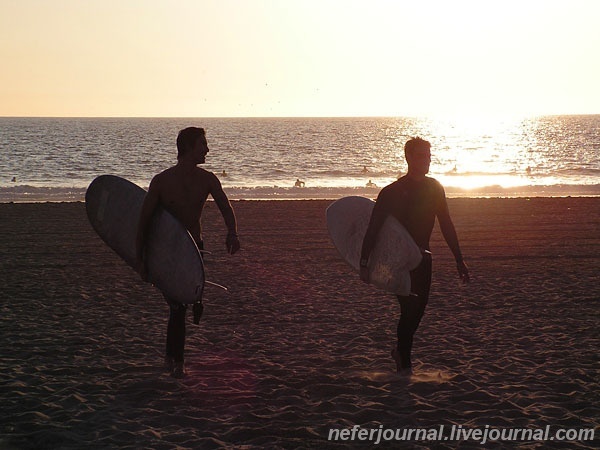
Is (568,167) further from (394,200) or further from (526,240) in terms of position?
(394,200)

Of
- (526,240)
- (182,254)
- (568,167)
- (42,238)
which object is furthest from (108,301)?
(568,167)

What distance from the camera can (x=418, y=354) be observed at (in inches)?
279

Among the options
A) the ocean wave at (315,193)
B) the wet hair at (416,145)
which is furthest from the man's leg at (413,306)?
the ocean wave at (315,193)

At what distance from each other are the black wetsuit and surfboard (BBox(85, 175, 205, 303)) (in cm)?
156

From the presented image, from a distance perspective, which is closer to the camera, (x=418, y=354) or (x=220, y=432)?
(x=220, y=432)

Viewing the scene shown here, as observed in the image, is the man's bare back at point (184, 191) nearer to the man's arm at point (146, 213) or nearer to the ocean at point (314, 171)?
the man's arm at point (146, 213)

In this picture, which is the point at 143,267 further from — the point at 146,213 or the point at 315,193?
the point at 315,193

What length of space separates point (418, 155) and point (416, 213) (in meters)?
0.51

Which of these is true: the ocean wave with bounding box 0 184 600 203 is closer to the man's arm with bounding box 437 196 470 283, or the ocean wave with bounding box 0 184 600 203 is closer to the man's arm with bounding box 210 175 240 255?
the man's arm with bounding box 437 196 470 283

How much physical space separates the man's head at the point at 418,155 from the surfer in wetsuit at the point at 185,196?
149cm

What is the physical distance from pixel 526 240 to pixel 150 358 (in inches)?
387

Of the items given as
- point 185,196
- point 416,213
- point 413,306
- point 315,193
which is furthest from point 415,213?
point 315,193

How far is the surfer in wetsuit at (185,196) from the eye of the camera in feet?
19.6

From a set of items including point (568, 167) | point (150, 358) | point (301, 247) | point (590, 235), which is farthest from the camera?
point (568, 167)
